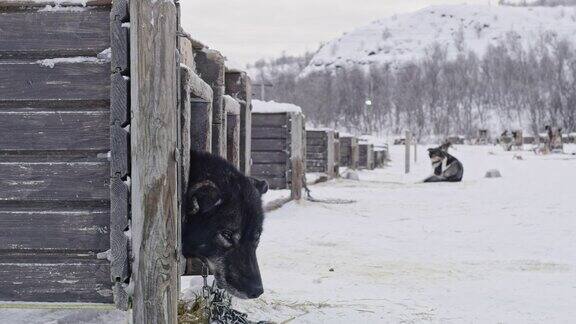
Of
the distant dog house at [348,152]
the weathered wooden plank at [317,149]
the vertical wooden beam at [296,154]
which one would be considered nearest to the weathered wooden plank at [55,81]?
the vertical wooden beam at [296,154]

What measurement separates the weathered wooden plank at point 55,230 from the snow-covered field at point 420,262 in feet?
4.52

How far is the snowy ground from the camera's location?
4.13 m

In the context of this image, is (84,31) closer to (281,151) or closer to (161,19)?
(161,19)

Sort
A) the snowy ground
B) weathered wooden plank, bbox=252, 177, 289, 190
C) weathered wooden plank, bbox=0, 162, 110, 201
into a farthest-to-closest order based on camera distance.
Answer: weathered wooden plank, bbox=252, 177, 289, 190
the snowy ground
weathered wooden plank, bbox=0, 162, 110, 201

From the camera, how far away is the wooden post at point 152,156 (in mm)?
2729

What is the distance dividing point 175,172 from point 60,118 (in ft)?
1.80

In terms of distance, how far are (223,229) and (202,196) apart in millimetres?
222

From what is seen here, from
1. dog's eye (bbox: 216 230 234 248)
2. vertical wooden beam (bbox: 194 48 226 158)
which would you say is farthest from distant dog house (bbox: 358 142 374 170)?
dog's eye (bbox: 216 230 234 248)

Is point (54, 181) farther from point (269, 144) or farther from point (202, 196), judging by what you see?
point (269, 144)

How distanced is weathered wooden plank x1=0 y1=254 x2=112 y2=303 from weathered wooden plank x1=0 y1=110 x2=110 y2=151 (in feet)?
1.58

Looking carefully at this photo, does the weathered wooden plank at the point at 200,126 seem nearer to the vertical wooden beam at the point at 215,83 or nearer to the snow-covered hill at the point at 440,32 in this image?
the vertical wooden beam at the point at 215,83

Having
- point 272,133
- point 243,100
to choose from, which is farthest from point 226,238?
point 272,133

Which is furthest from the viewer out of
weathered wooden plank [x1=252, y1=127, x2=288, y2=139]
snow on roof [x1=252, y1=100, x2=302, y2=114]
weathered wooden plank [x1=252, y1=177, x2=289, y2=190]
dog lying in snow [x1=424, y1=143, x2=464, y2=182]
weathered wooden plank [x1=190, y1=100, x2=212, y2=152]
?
dog lying in snow [x1=424, y1=143, x2=464, y2=182]

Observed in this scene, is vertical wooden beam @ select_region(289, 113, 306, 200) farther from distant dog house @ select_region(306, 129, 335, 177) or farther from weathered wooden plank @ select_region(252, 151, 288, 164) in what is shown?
distant dog house @ select_region(306, 129, 335, 177)
